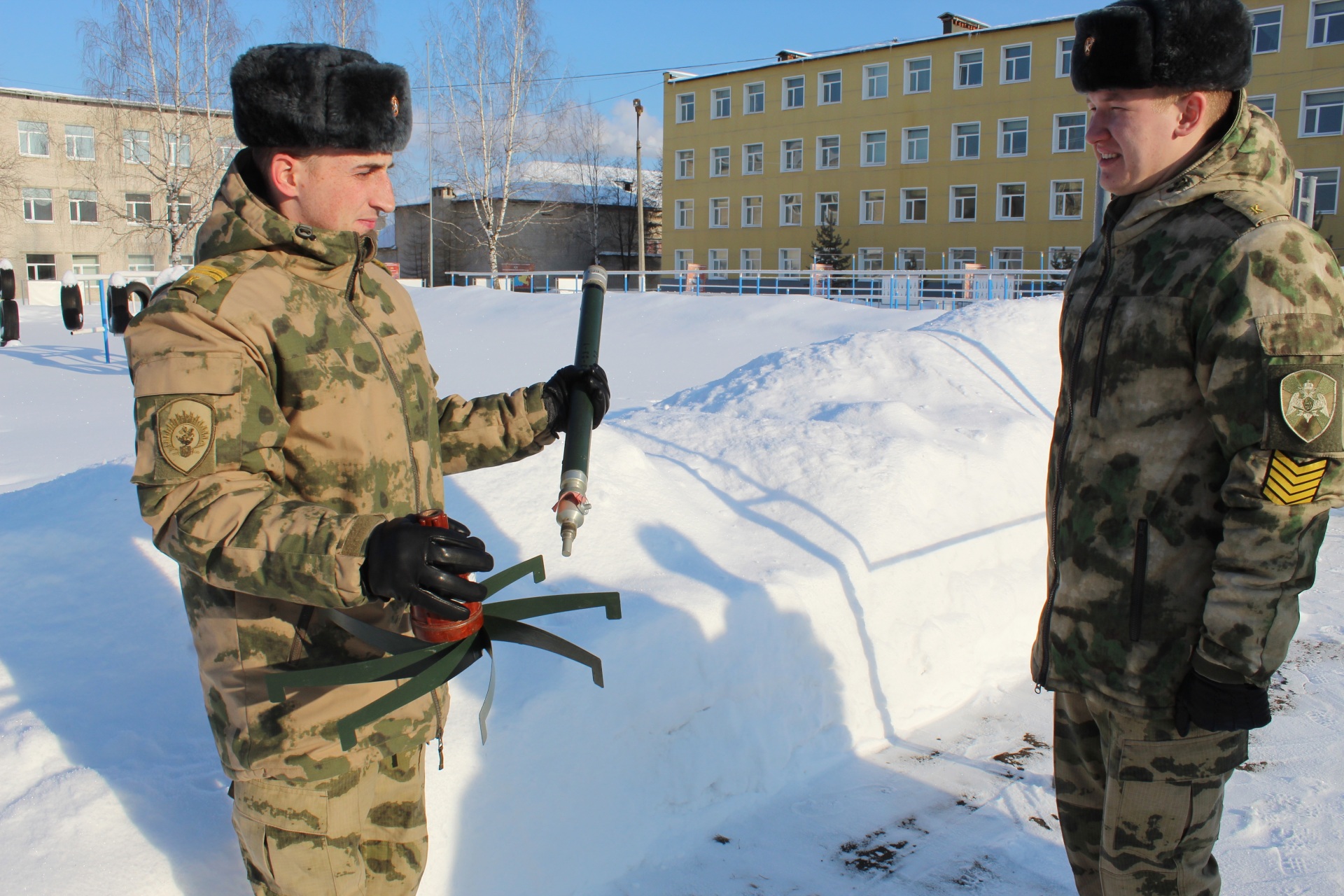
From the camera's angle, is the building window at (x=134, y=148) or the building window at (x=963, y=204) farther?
the building window at (x=963, y=204)

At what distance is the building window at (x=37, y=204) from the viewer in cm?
3706

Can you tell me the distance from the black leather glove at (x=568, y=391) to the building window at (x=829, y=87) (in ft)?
120

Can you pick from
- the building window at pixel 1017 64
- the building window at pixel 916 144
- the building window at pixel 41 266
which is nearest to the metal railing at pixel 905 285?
the building window at pixel 916 144

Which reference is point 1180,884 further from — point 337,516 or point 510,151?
point 510,151

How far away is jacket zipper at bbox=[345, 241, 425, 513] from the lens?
70.8 inches

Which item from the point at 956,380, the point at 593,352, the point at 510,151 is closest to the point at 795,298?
the point at 956,380

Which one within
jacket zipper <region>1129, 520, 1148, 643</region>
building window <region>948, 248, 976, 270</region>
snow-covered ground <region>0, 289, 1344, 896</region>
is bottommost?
snow-covered ground <region>0, 289, 1344, 896</region>

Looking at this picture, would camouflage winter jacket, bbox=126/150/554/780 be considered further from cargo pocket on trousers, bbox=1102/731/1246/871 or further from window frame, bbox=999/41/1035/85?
window frame, bbox=999/41/1035/85

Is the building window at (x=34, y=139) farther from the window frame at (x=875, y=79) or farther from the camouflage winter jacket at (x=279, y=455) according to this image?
the camouflage winter jacket at (x=279, y=455)

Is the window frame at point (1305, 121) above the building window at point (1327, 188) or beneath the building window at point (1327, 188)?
above

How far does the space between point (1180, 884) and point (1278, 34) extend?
111 ft

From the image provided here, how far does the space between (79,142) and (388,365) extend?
44.9 meters

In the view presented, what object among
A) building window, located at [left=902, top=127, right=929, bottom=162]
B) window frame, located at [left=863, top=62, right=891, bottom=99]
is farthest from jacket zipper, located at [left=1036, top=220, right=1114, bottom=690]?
window frame, located at [left=863, top=62, right=891, bottom=99]

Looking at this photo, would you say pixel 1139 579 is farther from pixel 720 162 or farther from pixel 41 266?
pixel 41 266
